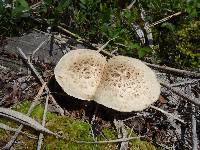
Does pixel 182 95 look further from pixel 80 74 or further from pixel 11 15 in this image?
pixel 11 15

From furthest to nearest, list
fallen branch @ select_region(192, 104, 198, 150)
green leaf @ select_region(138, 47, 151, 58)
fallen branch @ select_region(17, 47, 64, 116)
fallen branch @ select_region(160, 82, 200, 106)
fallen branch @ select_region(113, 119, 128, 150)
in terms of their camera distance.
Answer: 1. green leaf @ select_region(138, 47, 151, 58)
2. fallen branch @ select_region(160, 82, 200, 106)
3. fallen branch @ select_region(17, 47, 64, 116)
4. fallen branch @ select_region(192, 104, 198, 150)
5. fallen branch @ select_region(113, 119, 128, 150)

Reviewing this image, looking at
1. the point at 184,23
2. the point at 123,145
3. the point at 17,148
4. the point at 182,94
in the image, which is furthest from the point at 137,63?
the point at 17,148

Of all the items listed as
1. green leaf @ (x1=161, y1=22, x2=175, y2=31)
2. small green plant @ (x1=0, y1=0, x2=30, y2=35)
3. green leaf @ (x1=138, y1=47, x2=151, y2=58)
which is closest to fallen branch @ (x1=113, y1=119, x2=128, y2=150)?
green leaf @ (x1=138, y1=47, x2=151, y2=58)

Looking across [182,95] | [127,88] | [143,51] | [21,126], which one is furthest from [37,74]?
[182,95]

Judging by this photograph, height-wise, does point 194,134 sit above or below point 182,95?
below

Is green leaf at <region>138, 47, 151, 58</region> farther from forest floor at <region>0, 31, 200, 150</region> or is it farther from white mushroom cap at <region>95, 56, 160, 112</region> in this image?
white mushroom cap at <region>95, 56, 160, 112</region>

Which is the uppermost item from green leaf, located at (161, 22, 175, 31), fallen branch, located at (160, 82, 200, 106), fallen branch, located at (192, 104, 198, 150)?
green leaf, located at (161, 22, 175, 31)

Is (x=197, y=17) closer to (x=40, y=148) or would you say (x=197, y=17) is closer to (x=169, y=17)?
(x=169, y=17)
